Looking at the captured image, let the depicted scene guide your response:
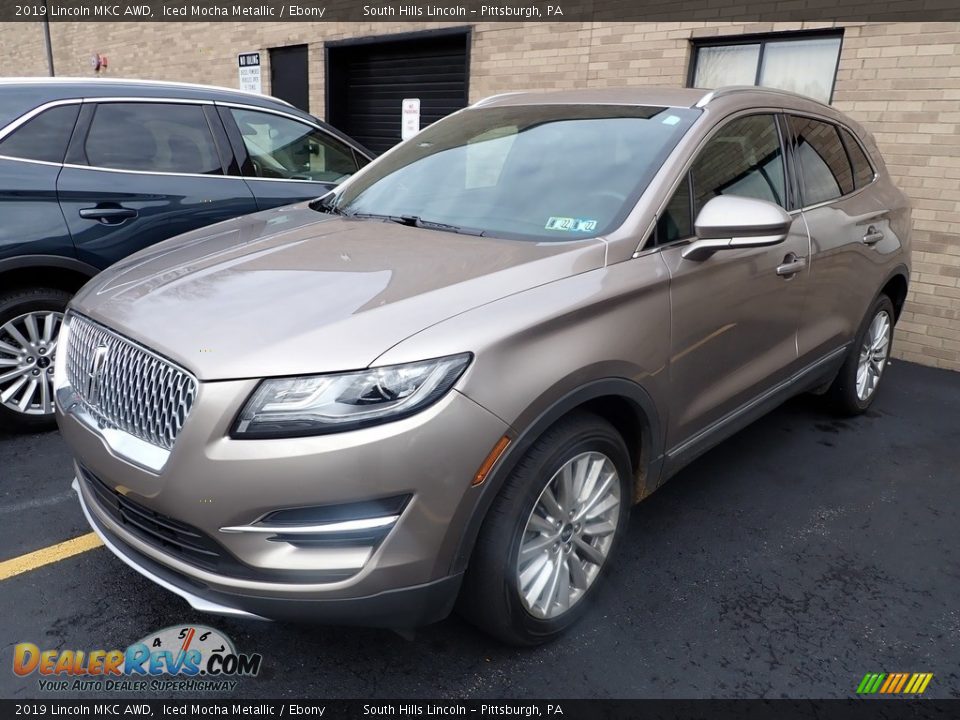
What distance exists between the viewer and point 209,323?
6.84 ft

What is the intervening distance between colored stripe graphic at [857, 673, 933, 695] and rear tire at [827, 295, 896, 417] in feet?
7.07

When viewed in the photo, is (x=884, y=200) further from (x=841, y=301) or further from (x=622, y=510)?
→ (x=622, y=510)

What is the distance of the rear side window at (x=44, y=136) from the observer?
12.5 feet

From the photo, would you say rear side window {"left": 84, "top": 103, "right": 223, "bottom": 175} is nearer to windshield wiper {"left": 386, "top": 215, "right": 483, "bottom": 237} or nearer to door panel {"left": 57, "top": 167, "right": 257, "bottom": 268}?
door panel {"left": 57, "top": 167, "right": 257, "bottom": 268}

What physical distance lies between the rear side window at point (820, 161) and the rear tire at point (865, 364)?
0.78 metres

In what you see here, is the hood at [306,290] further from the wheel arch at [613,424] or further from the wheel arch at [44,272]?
the wheel arch at [44,272]

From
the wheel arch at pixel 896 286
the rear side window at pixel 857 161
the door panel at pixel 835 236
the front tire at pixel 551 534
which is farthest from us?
the wheel arch at pixel 896 286


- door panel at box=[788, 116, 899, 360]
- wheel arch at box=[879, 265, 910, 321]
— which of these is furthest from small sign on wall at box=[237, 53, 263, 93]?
wheel arch at box=[879, 265, 910, 321]

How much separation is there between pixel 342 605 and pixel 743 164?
8.21ft

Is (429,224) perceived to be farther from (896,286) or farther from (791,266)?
(896,286)

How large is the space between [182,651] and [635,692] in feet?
4.79

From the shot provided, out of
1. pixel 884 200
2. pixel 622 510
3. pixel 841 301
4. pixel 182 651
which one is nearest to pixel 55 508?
pixel 182 651
